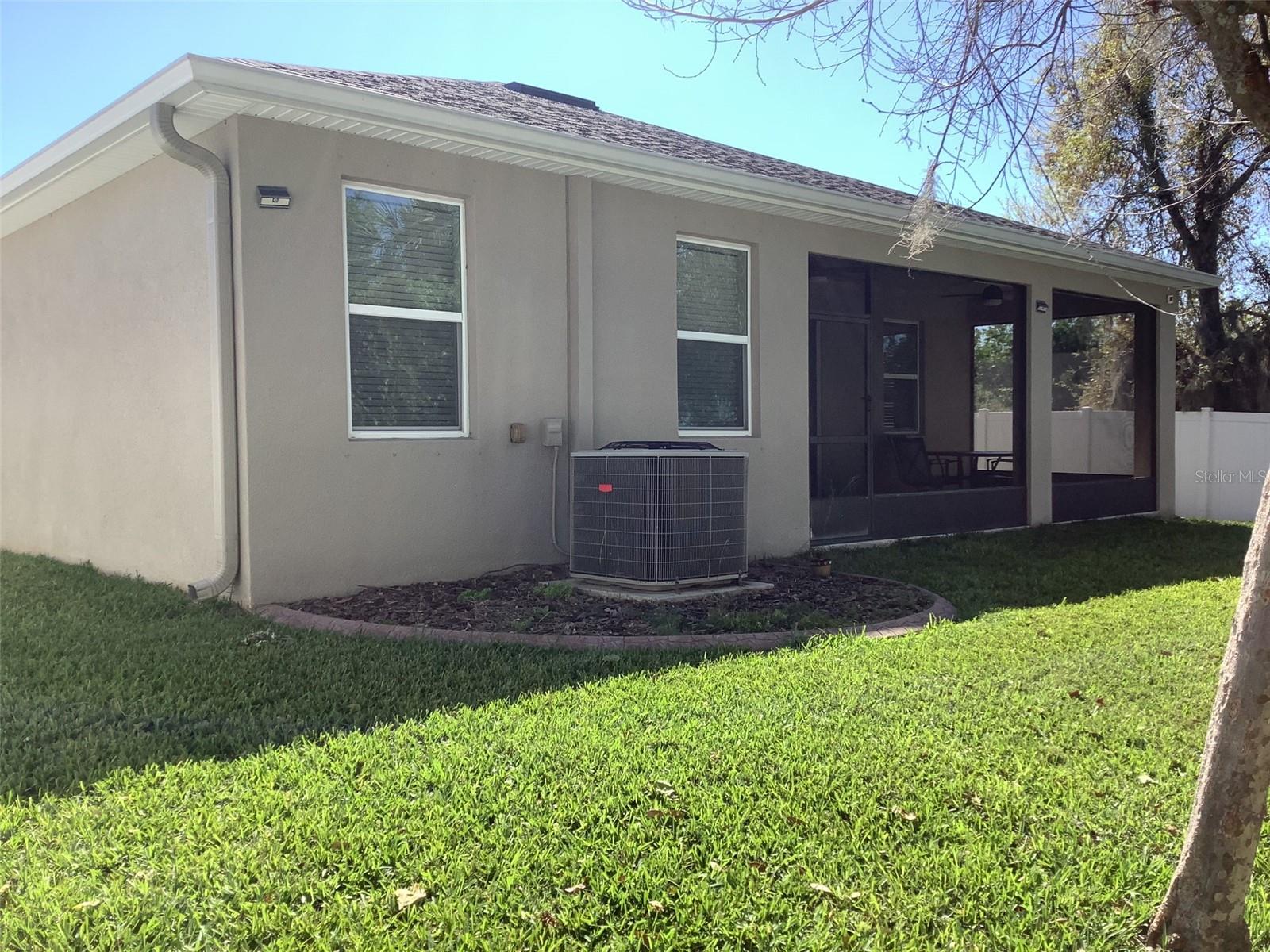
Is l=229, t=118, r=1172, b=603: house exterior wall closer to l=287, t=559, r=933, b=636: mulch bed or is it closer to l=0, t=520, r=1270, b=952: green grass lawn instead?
l=287, t=559, r=933, b=636: mulch bed

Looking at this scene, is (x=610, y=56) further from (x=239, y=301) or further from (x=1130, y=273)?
(x=1130, y=273)

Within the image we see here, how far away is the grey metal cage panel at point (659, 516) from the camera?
6715mm

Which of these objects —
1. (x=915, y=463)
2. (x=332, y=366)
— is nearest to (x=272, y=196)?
(x=332, y=366)

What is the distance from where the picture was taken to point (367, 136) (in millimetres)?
6699

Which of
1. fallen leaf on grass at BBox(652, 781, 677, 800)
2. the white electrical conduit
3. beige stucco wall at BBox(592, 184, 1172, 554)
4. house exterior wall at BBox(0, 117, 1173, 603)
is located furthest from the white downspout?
fallen leaf on grass at BBox(652, 781, 677, 800)

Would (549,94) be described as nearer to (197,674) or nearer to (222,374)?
(222,374)

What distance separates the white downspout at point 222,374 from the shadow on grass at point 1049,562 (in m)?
4.77

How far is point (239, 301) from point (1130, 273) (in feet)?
35.9

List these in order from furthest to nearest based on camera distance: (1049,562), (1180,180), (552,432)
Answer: (1180,180), (1049,562), (552,432)

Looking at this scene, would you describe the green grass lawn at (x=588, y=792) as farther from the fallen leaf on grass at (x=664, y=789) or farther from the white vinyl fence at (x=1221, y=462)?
the white vinyl fence at (x=1221, y=462)

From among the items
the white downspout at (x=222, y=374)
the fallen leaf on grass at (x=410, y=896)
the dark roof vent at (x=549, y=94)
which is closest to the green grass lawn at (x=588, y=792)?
the fallen leaf on grass at (x=410, y=896)

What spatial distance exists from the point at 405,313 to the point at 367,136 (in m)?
1.18

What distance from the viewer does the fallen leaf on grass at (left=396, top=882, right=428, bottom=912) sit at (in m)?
2.66

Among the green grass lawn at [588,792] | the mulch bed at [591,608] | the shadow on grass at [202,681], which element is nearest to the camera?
the green grass lawn at [588,792]
